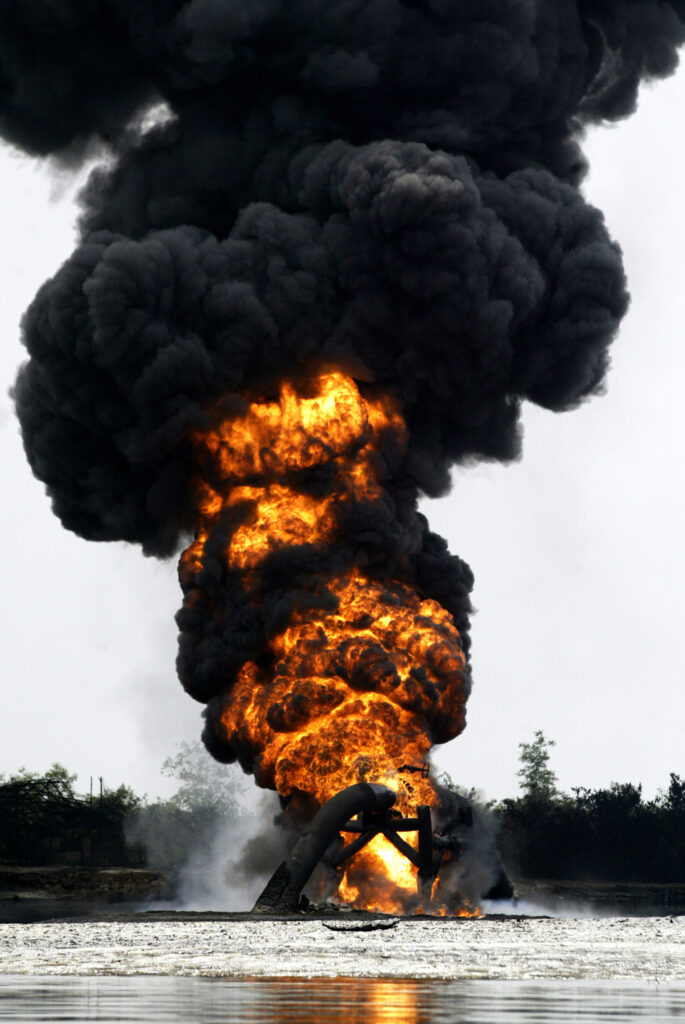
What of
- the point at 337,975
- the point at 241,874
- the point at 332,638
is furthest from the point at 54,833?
the point at 337,975

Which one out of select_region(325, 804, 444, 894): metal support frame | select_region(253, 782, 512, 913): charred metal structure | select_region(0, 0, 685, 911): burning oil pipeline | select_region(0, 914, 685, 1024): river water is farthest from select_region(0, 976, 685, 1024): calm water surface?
select_region(0, 0, 685, 911): burning oil pipeline

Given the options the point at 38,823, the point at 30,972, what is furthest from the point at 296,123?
the point at 30,972

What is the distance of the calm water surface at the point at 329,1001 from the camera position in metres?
19.2

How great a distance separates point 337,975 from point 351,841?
32.2 metres

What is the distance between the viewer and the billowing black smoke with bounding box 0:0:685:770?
2628 inches

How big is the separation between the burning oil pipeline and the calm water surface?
3543 centimetres

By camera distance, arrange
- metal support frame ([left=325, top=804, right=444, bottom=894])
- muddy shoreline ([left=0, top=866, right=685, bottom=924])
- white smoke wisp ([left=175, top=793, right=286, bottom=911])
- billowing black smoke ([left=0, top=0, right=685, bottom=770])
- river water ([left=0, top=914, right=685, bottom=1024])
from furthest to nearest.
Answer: muddy shoreline ([left=0, top=866, right=685, bottom=924]) < white smoke wisp ([left=175, top=793, right=286, bottom=911]) < billowing black smoke ([left=0, top=0, right=685, bottom=770]) < metal support frame ([left=325, top=804, right=444, bottom=894]) < river water ([left=0, top=914, right=685, bottom=1024])

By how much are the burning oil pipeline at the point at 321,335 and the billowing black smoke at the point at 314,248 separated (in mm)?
124

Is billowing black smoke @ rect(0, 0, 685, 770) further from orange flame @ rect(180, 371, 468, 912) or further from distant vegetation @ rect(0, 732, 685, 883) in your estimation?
distant vegetation @ rect(0, 732, 685, 883)

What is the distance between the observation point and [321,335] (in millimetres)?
68250

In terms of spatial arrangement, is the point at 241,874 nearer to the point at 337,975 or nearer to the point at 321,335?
the point at 321,335

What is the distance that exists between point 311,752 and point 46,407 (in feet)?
64.8

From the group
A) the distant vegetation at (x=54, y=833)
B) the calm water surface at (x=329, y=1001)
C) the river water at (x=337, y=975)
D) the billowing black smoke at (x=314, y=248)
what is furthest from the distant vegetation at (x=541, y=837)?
the calm water surface at (x=329, y=1001)

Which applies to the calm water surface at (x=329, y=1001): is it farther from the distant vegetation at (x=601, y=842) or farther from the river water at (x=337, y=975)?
the distant vegetation at (x=601, y=842)
